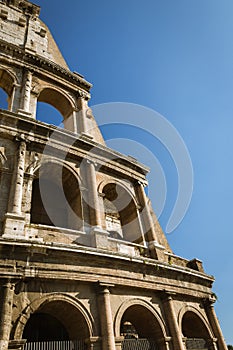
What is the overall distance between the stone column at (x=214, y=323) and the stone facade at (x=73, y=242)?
0.03m

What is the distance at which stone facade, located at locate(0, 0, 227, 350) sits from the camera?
710 cm

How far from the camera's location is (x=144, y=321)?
29.7ft

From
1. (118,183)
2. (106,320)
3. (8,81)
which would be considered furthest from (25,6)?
(106,320)

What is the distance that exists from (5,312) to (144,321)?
478 cm

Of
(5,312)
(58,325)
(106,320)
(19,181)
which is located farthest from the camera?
(58,325)

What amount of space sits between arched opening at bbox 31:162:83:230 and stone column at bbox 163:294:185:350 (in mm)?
3865

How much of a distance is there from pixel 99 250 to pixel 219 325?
6109 mm

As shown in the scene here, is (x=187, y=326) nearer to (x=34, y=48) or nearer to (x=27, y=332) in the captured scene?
(x=27, y=332)

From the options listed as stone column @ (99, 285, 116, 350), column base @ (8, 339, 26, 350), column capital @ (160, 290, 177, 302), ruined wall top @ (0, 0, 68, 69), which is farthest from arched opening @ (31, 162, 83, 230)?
ruined wall top @ (0, 0, 68, 69)

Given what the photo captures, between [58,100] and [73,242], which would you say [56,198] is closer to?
[73,242]

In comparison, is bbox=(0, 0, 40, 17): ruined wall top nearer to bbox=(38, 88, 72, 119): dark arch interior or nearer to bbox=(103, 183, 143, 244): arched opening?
bbox=(38, 88, 72, 119): dark arch interior

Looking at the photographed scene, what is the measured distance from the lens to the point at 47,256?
737cm

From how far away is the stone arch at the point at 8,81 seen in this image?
37.0ft

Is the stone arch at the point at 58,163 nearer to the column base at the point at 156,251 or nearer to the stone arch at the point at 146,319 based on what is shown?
the column base at the point at 156,251
